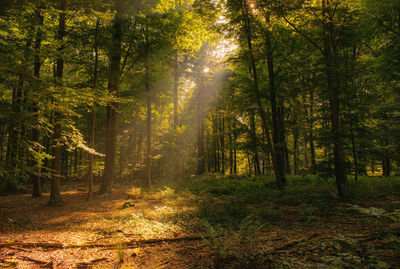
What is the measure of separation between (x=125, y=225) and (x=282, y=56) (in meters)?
13.5

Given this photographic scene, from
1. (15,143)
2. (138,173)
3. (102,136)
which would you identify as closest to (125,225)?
(15,143)

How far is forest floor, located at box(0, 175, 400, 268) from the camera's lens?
355 cm

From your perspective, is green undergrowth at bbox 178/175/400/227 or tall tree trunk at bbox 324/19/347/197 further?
tall tree trunk at bbox 324/19/347/197

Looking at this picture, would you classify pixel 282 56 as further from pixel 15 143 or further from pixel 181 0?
pixel 15 143

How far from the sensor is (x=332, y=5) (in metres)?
8.51

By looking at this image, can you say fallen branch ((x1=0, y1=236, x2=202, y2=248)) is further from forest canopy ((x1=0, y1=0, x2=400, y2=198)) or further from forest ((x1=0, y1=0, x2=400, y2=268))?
forest canopy ((x1=0, y1=0, x2=400, y2=198))

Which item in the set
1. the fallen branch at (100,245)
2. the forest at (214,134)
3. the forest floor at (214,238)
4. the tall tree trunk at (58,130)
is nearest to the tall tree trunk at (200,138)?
the forest at (214,134)

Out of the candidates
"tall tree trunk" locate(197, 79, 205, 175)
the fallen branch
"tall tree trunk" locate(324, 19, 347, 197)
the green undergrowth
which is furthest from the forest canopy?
"tall tree trunk" locate(197, 79, 205, 175)

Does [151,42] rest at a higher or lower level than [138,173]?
higher

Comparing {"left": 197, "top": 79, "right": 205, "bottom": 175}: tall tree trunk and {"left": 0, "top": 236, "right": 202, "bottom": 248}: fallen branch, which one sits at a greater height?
{"left": 197, "top": 79, "right": 205, "bottom": 175}: tall tree trunk

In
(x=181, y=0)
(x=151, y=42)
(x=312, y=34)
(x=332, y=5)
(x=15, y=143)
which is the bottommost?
(x=15, y=143)

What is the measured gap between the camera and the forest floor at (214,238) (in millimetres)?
3549

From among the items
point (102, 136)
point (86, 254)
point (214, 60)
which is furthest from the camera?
point (102, 136)

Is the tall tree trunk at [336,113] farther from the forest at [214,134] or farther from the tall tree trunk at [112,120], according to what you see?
the tall tree trunk at [112,120]
